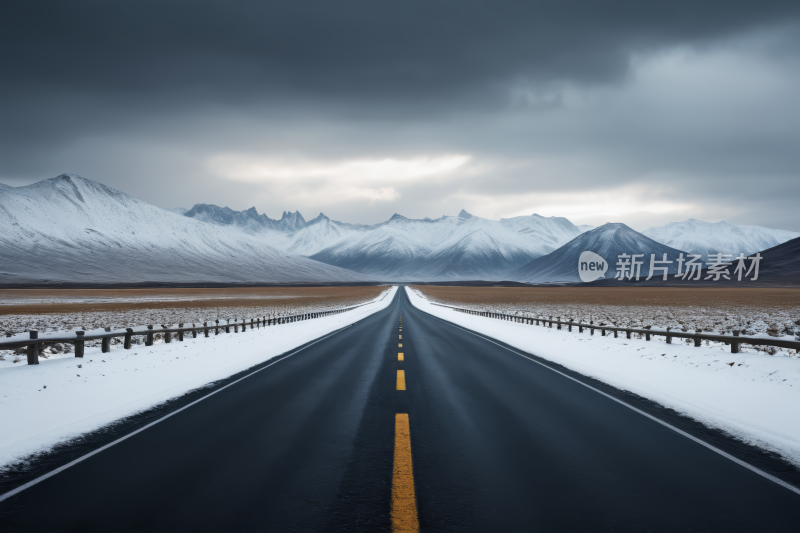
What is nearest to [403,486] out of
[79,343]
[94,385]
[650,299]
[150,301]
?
[94,385]

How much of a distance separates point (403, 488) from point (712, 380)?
28.1 feet

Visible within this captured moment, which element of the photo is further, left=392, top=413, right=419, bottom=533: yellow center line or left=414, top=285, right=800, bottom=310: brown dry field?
left=414, top=285, right=800, bottom=310: brown dry field

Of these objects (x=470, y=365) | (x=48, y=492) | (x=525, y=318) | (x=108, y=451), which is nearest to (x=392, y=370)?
(x=470, y=365)

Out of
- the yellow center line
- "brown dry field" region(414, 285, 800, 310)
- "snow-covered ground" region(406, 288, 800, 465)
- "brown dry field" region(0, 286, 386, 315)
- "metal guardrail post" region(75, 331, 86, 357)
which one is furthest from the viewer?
"brown dry field" region(414, 285, 800, 310)

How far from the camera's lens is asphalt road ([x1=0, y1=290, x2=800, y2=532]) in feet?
13.1

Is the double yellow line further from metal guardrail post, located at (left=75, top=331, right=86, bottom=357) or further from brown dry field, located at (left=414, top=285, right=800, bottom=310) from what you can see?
brown dry field, located at (left=414, top=285, right=800, bottom=310)

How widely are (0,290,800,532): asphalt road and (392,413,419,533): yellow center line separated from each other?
0.04 m

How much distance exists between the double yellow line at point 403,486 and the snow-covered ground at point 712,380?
4642mm

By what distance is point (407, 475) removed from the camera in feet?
15.8

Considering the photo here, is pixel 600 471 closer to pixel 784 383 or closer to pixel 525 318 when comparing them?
pixel 784 383

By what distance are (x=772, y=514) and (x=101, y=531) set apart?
5.90 metres

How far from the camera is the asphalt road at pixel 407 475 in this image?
4.00 m

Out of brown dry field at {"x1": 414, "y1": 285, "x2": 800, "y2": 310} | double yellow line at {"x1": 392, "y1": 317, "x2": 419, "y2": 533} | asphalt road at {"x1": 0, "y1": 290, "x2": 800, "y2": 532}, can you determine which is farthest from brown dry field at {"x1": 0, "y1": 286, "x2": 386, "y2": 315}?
double yellow line at {"x1": 392, "y1": 317, "x2": 419, "y2": 533}

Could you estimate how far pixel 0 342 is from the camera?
30.6 feet
